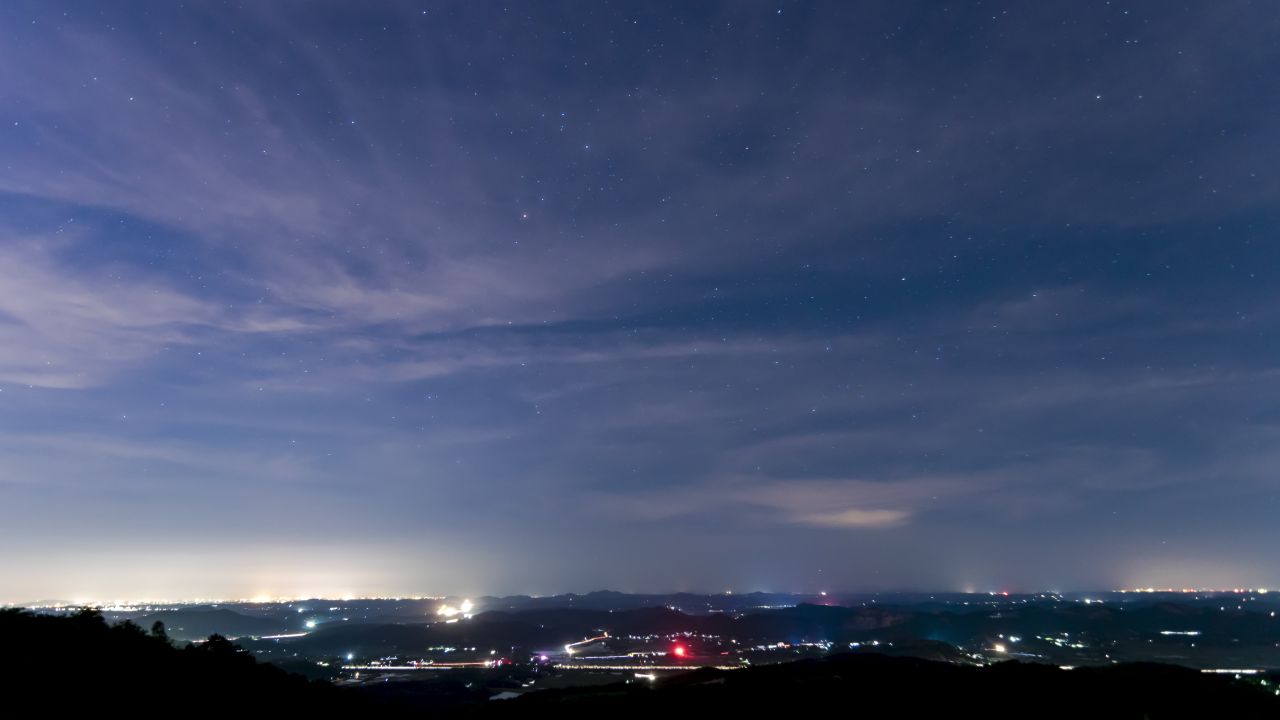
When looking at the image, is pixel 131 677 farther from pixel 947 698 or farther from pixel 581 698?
pixel 947 698

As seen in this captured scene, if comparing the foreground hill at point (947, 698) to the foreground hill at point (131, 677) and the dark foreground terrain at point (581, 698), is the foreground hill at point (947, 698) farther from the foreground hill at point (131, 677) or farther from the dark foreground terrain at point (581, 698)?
the foreground hill at point (131, 677)

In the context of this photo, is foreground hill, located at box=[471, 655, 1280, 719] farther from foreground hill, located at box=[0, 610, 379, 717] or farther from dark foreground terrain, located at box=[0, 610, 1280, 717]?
foreground hill, located at box=[0, 610, 379, 717]

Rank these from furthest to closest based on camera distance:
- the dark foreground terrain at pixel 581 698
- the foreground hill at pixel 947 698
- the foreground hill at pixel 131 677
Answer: the foreground hill at pixel 947 698
the dark foreground terrain at pixel 581 698
the foreground hill at pixel 131 677

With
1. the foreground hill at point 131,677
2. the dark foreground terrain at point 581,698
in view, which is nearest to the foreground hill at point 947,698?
the dark foreground terrain at point 581,698

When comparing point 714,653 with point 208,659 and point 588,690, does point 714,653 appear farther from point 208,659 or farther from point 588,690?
point 208,659

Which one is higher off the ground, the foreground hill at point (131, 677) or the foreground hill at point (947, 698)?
the foreground hill at point (131, 677)

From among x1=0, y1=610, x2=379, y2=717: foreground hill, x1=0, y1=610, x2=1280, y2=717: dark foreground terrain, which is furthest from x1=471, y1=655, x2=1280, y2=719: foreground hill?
x1=0, y1=610, x2=379, y2=717: foreground hill

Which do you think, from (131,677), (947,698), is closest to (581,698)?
(947,698)

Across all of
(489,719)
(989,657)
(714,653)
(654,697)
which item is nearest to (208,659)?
(489,719)
